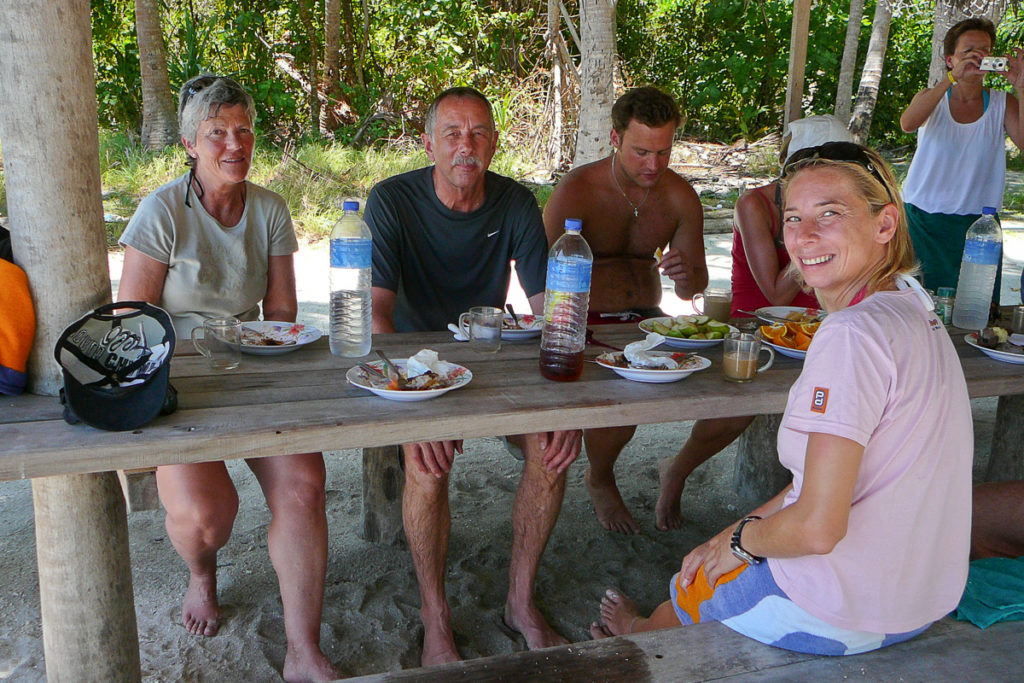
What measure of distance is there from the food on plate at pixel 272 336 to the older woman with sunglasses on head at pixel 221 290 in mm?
312

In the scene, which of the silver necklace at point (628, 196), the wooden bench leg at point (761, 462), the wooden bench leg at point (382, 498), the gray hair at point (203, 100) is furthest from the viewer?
the silver necklace at point (628, 196)

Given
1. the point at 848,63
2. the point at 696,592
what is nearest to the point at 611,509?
the point at 696,592

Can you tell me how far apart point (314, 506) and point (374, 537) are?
930 millimetres

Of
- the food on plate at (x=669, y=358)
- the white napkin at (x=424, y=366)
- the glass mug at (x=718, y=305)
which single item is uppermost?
the glass mug at (x=718, y=305)

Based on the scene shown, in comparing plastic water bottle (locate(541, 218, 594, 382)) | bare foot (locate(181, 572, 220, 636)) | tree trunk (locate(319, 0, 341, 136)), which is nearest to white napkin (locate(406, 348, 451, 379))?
plastic water bottle (locate(541, 218, 594, 382))

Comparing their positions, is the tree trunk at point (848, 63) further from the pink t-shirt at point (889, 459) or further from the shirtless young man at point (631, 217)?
the pink t-shirt at point (889, 459)

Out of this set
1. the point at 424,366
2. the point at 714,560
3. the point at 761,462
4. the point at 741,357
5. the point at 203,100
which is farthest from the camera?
the point at 761,462

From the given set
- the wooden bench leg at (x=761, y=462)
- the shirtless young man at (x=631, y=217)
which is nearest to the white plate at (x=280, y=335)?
the shirtless young man at (x=631, y=217)

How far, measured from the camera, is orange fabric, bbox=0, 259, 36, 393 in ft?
6.23

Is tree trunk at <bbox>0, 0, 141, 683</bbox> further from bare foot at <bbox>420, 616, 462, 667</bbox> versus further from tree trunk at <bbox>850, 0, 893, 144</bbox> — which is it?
tree trunk at <bbox>850, 0, 893, 144</bbox>

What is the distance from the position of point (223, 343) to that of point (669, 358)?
3.67 ft

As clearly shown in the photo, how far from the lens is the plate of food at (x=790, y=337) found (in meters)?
2.52

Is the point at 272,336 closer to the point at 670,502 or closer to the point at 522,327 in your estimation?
the point at 522,327

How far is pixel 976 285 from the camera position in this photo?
311 cm
